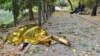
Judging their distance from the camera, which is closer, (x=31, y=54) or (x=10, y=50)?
(x=31, y=54)

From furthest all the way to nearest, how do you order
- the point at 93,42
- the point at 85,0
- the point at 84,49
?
the point at 85,0
the point at 93,42
the point at 84,49

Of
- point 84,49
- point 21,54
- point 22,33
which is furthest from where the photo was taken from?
point 22,33

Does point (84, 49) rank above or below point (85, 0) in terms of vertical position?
A: above

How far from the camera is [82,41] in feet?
36.5

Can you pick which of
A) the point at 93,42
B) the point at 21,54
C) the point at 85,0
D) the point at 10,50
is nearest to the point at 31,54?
the point at 21,54

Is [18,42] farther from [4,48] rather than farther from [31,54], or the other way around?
[31,54]

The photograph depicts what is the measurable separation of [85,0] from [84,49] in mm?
29430

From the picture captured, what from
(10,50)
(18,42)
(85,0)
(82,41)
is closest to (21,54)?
(10,50)

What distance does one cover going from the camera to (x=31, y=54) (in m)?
8.34

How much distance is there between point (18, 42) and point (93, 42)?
9.34 feet

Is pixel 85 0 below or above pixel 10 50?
below

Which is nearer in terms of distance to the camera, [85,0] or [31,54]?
[31,54]

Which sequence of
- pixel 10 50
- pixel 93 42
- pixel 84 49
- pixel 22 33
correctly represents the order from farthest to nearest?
pixel 93 42, pixel 22 33, pixel 84 49, pixel 10 50

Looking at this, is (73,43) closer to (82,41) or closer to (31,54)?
(82,41)
